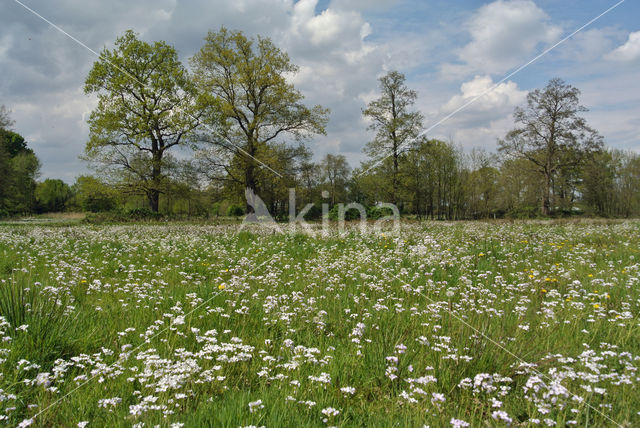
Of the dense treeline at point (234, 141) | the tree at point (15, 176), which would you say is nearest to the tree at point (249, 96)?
the dense treeline at point (234, 141)

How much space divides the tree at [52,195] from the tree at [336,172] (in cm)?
4309

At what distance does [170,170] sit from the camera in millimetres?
36000

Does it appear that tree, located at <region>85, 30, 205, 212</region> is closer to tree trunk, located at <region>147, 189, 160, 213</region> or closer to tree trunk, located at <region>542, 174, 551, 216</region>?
tree trunk, located at <region>147, 189, 160, 213</region>

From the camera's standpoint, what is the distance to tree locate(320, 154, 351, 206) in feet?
225

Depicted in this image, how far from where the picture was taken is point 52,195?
184ft

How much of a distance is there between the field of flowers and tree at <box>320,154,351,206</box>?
202 feet

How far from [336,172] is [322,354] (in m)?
67.5

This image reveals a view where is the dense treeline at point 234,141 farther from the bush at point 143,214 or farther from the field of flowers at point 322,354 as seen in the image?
the field of flowers at point 322,354

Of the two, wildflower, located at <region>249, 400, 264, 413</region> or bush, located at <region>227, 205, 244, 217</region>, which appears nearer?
wildflower, located at <region>249, 400, 264, 413</region>

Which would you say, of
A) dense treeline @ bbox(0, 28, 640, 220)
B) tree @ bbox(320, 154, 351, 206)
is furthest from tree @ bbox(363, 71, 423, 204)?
tree @ bbox(320, 154, 351, 206)

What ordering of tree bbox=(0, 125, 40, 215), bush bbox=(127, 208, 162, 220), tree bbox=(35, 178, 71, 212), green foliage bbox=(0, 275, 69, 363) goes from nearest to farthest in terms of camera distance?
green foliage bbox=(0, 275, 69, 363), bush bbox=(127, 208, 162, 220), tree bbox=(0, 125, 40, 215), tree bbox=(35, 178, 71, 212)

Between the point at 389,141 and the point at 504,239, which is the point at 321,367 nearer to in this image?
the point at 504,239

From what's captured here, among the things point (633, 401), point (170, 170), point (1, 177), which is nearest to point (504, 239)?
point (633, 401)

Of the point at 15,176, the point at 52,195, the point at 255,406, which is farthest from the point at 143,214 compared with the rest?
the point at 52,195
